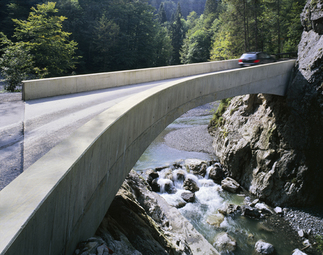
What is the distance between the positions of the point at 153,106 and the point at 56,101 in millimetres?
3614

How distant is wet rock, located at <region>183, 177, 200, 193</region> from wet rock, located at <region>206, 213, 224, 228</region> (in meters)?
2.55

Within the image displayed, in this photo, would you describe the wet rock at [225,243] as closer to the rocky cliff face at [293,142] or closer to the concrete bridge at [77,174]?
the rocky cliff face at [293,142]

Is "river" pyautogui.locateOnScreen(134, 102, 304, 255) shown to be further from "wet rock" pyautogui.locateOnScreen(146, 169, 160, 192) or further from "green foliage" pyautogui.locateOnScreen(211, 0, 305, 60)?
"green foliage" pyautogui.locateOnScreen(211, 0, 305, 60)

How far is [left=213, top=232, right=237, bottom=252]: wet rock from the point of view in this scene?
11.1m

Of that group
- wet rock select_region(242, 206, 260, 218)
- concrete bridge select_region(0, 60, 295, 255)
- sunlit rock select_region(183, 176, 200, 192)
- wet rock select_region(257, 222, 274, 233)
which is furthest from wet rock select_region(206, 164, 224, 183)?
concrete bridge select_region(0, 60, 295, 255)

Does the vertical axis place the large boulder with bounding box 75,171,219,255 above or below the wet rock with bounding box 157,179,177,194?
above

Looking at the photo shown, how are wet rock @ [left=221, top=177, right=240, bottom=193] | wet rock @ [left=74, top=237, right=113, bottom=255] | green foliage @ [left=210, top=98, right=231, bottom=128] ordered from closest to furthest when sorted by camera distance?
wet rock @ [left=74, top=237, right=113, bottom=255], wet rock @ [left=221, top=177, right=240, bottom=193], green foliage @ [left=210, top=98, right=231, bottom=128]

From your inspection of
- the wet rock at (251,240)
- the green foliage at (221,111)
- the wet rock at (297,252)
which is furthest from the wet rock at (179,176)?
the green foliage at (221,111)

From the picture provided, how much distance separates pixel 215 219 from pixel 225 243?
5.95ft

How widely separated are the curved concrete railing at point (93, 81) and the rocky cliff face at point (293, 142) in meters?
6.19

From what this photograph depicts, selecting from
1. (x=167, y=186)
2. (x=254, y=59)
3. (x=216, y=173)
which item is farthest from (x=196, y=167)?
(x=254, y=59)

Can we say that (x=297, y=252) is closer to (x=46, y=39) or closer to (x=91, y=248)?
(x=91, y=248)

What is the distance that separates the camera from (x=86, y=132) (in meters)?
4.32

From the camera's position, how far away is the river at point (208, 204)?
38.8 feet
